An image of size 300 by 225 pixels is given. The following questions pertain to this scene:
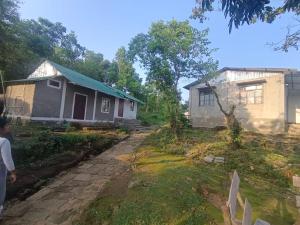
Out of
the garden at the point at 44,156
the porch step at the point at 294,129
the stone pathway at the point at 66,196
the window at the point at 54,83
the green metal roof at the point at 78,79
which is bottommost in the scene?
the stone pathway at the point at 66,196

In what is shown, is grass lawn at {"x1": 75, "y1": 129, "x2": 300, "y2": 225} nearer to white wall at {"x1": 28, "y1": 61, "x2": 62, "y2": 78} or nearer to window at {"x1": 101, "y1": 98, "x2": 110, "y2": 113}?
white wall at {"x1": 28, "y1": 61, "x2": 62, "y2": 78}

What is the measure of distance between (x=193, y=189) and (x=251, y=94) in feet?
46.2

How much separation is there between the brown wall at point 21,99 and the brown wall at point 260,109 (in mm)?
13831

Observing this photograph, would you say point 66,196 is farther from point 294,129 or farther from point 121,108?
point 121,108

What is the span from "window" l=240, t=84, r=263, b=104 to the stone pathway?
495 inches

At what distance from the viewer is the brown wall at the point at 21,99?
15.7 meters

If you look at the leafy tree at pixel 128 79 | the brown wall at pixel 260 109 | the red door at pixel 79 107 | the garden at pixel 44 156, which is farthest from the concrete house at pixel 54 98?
the leafy tree at pixel 128 79

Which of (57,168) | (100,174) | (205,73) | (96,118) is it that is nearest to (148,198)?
(100,174)

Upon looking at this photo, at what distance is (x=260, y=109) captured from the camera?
56.5 feet

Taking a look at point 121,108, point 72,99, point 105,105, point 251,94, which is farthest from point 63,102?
point 251,94

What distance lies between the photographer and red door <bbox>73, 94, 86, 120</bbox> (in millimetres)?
19344

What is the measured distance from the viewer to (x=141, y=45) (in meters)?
21.8

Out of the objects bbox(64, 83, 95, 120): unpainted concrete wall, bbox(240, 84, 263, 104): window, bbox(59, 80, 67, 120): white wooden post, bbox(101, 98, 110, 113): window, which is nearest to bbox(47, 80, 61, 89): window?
bbox(59, 80, 67, 120): white wooden post

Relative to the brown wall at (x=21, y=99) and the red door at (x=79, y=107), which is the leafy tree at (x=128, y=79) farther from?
the brown wall at (x=21, y=99)
